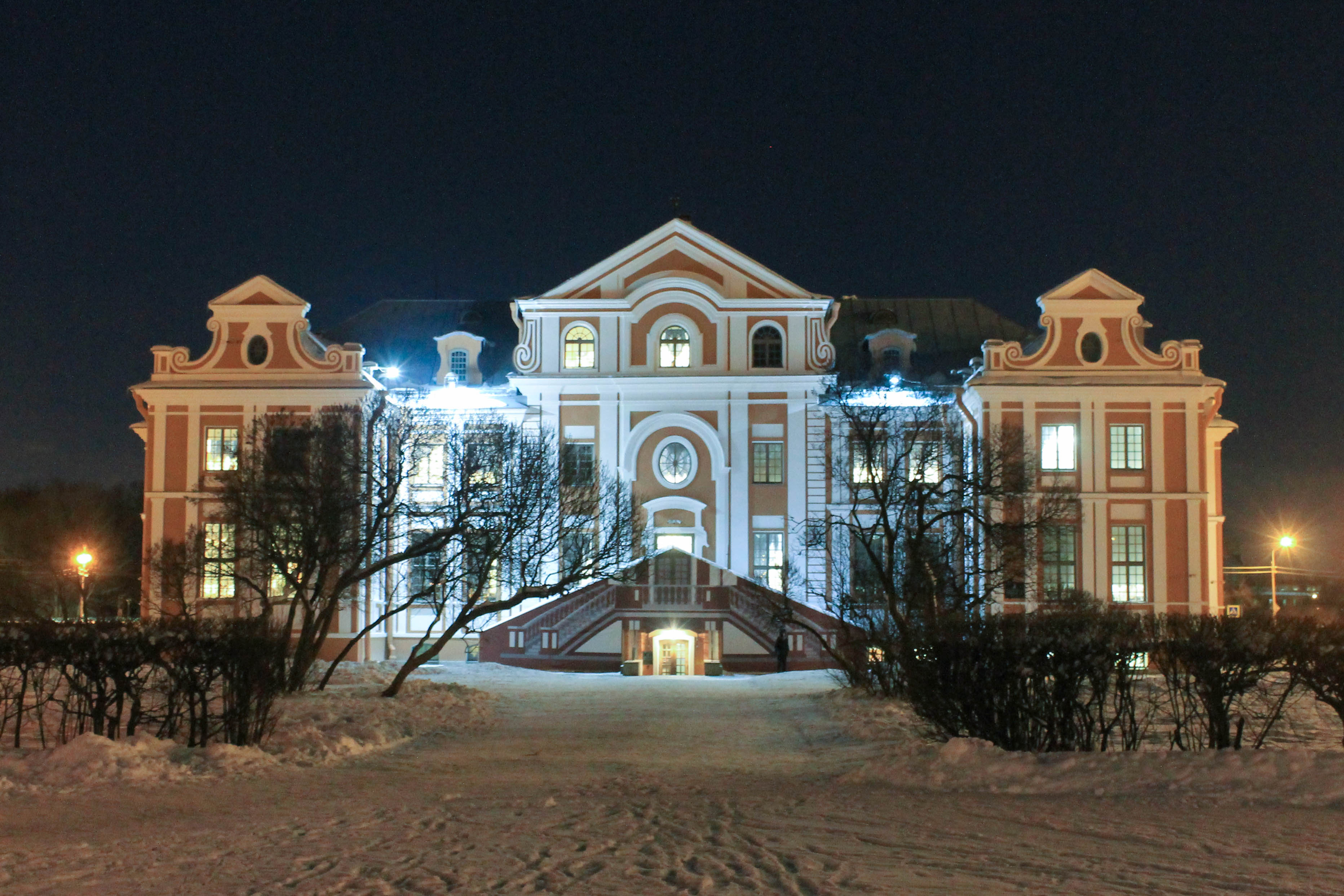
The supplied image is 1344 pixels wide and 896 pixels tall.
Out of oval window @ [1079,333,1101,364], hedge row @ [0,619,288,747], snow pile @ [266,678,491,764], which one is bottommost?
snow pile @ [266,678,491,764]

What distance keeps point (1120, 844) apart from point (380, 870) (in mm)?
5880

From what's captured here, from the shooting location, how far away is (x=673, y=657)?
131ft

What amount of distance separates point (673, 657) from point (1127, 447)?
1585cm

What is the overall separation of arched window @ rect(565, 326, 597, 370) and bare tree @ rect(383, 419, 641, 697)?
33.1 feet

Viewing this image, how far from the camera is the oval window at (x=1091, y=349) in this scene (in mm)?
42844

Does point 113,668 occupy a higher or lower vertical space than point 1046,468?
lower

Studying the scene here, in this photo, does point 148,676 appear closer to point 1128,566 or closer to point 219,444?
point 219,444

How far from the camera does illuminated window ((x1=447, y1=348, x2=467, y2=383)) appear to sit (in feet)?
158

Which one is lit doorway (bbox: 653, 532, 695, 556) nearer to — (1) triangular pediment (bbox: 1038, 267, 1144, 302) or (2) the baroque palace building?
(2) the baroque palace building

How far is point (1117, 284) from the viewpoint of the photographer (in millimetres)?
42406

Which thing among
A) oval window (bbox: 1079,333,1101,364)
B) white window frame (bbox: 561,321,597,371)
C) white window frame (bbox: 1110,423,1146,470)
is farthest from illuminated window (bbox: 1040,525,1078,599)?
white window frame (bbox: 561,321,597,371)

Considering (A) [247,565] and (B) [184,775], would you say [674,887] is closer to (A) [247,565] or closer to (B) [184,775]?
(B) [184,775]

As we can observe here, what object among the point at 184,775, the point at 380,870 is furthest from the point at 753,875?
the point at 184,775

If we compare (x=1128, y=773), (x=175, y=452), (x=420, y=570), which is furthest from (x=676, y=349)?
(x=1128, y=773)
